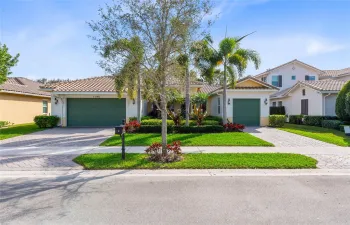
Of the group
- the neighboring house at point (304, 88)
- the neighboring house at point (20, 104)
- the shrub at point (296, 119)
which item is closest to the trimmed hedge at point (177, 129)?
the neighboring house at point (304, 88)

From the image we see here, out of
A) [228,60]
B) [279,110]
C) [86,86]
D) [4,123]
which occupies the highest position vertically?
[228,60]

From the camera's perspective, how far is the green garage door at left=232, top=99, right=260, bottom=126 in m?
19.3

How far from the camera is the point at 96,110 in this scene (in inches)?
738

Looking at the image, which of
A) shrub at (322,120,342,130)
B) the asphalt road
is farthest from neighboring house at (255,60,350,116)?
the asphalt road

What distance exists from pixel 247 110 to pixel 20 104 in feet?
68.6

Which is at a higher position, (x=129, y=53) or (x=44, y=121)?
(x=129, y=53)

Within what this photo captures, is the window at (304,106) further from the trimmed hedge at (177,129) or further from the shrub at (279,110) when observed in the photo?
the trimmed hedge at (177,129)

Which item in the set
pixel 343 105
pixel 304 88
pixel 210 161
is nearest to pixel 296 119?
pixel 304 88

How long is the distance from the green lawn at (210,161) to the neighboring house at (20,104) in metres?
15.5

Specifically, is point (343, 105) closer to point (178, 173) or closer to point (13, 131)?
point (178, 173)

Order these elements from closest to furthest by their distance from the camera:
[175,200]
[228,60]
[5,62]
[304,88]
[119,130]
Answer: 1. [175,200]
2. [119,130]
3. [5,62]
4. [228,60]
5. [304,88]

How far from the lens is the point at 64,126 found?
18281 mm

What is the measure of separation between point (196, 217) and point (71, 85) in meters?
17.9

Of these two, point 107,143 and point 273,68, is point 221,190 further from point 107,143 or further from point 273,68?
point 273,68
